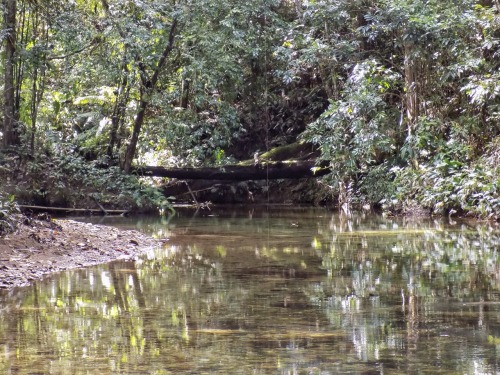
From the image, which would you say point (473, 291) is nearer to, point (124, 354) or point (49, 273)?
point (124, 354)

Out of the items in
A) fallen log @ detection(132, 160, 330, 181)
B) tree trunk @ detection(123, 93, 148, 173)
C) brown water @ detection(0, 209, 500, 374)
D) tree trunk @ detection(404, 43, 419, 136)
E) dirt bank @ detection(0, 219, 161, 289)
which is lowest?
brown water @ detection(0, 209, 500, 374)

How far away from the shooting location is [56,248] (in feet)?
25.7

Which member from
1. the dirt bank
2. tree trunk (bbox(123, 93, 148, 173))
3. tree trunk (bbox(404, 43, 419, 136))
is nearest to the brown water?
the dirt bank

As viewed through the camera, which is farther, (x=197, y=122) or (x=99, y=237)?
(x=197, y=122)

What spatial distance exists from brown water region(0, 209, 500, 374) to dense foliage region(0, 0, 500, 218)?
6307 mm

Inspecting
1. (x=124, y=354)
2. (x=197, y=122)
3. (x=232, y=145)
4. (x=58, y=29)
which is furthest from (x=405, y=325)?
(x=232, y=145)

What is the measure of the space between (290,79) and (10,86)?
6569mm

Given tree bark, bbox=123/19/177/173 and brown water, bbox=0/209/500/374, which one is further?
tree bark, bbox=123/19/177/173

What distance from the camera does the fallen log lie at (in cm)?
1706

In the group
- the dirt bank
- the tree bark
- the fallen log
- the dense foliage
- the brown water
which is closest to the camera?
the brown water

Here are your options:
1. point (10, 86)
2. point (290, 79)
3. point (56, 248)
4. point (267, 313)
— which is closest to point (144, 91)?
point (10, 86)

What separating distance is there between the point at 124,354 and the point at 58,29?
12015 mm

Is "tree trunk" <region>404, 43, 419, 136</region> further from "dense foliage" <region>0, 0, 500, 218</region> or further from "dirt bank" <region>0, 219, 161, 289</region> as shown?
"dirt bank" <region>0, 219, 161, 289</region>

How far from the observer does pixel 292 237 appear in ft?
33.2
